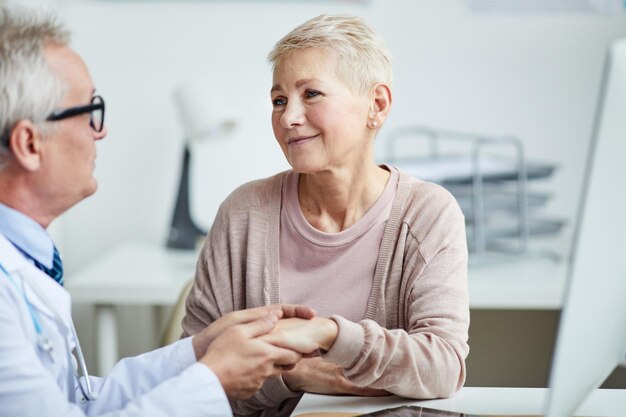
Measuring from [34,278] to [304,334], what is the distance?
1.25 ft

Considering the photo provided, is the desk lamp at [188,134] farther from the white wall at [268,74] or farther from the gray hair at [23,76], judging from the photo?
the gray hair at [23,76]

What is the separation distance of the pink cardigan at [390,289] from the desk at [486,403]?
3 centimetres

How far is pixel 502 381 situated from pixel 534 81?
1.05 metres

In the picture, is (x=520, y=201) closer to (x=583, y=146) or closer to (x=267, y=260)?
(x=583, y=146)

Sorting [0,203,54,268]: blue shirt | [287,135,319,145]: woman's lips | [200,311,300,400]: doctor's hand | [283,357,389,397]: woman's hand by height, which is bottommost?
[283,357,389,397]: woman's hand

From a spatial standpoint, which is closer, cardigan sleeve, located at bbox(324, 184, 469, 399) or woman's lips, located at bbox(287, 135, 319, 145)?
cardigan sleeve, located at bbox(324, 184, 469, 399)

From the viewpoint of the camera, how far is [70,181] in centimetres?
113

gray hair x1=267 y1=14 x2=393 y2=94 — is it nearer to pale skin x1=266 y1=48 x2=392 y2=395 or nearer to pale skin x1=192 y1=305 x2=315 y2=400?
pale skin x1=266 y1=48 x2=392 y2=395

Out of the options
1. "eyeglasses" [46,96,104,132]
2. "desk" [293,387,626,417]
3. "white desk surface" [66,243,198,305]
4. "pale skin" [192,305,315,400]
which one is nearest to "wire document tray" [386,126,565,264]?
"white desk surface" [66,243,198,305]

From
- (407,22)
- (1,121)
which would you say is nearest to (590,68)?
(407,22)

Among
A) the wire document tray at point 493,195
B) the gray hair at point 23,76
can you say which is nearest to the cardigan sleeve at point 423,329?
the gray hair at point 23,76

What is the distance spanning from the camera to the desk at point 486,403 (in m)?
1.19

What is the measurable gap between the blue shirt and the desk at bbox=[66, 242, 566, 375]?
4.03 feet

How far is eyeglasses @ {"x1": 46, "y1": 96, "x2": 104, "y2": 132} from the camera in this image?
3.59 ft
